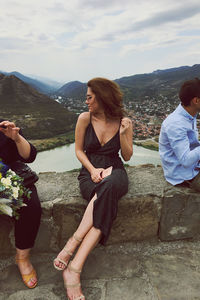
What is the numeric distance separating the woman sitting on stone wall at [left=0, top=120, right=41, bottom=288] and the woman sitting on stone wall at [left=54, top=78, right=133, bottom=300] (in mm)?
232

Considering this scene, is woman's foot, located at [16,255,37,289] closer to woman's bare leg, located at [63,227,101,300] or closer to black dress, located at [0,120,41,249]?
black dress, located at [0,120,41,249]

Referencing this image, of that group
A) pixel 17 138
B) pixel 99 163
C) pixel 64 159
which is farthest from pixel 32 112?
pixel 17 138

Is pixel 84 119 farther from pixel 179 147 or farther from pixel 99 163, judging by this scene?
pixel 179 147

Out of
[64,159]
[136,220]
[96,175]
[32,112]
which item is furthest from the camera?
[32,112]

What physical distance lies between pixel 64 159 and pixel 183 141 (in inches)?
1345

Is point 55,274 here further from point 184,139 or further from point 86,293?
point 184,139

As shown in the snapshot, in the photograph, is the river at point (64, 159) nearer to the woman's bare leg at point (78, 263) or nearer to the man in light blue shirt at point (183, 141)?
the man in light blue shirt at point (183, 141)

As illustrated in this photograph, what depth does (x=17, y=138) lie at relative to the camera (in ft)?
5.27

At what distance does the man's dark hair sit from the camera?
1837mm

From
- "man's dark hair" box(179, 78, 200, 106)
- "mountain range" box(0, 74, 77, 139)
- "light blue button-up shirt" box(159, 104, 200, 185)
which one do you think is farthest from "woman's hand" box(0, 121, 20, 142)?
"mountain range" box(0, 74, 77, 139)

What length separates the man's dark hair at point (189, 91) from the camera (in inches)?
72.3

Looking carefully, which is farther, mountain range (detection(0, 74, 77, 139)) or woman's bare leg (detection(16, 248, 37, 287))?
mountain range (detection(0, 74, 77, 139))

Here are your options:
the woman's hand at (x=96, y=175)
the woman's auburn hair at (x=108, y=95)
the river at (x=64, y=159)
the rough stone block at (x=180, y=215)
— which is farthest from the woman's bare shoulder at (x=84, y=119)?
the river at (x=64, y=159)

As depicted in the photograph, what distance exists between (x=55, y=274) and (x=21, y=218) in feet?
1.42
